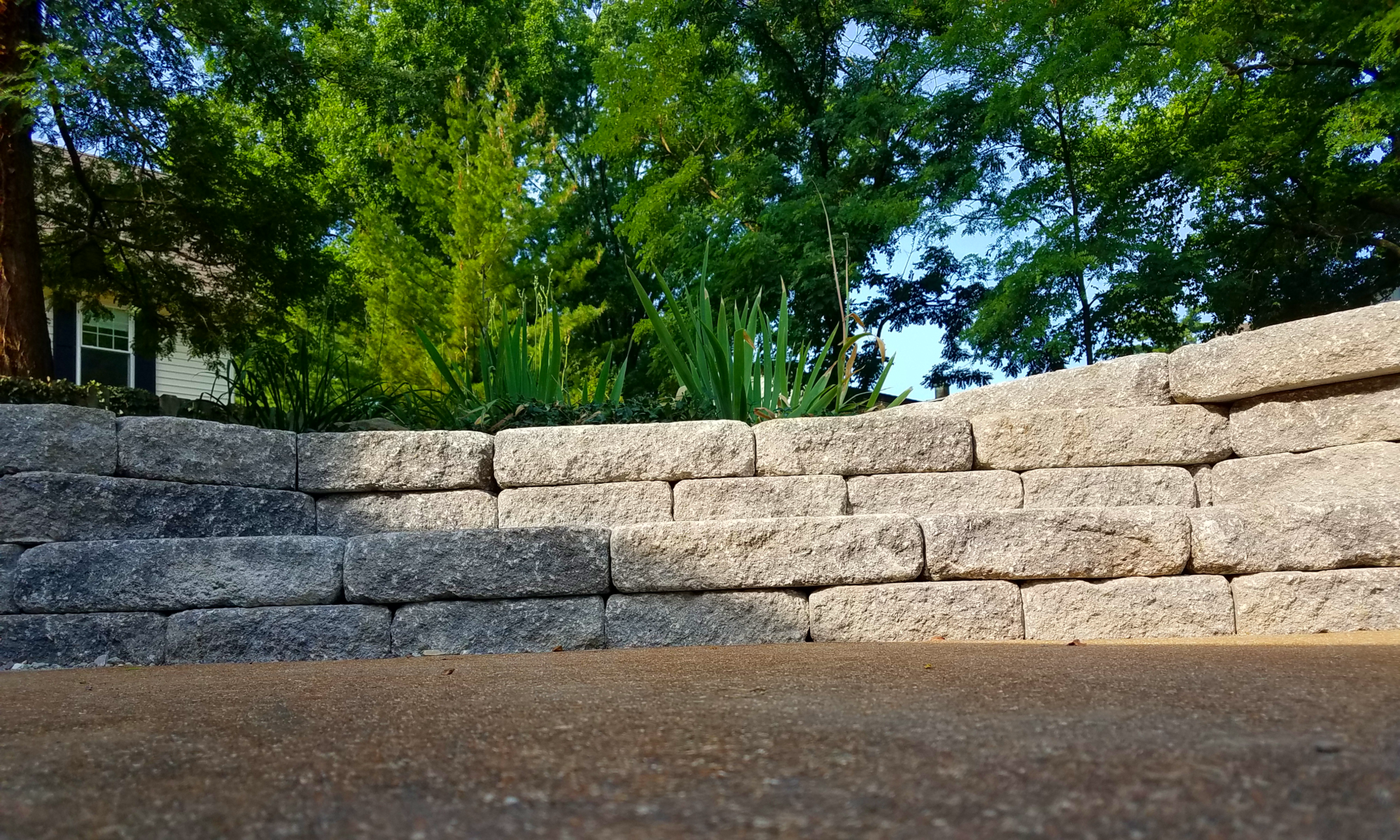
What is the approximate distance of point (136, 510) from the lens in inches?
200

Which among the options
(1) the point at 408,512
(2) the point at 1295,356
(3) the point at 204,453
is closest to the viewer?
(2) the point at 1295,356

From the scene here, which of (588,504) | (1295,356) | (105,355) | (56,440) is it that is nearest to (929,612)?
Answer: (588,504)

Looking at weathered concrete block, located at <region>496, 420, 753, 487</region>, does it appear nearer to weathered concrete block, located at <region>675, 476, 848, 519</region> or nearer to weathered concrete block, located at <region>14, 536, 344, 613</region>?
weathered concrete block, located at <region>675, 476, 848, 519</region>

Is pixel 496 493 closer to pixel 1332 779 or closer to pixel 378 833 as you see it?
pixel 378 833

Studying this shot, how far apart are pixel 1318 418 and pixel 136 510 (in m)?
5.98

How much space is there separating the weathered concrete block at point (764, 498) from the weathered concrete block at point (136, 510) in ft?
6.98

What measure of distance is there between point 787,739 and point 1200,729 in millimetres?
803

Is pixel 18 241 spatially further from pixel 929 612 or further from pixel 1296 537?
pixel 1296 537

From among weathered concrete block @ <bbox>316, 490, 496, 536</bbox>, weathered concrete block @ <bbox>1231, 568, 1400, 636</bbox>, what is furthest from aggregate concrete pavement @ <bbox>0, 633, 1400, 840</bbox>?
weathered concrete block @ <bbox>316, 490, 496, 536</bbox>

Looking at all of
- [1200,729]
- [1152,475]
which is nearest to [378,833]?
[1200,729]

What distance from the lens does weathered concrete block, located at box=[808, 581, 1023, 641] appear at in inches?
171

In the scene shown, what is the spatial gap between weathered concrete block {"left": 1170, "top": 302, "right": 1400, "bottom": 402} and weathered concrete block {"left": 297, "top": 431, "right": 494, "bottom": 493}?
12.4 ft

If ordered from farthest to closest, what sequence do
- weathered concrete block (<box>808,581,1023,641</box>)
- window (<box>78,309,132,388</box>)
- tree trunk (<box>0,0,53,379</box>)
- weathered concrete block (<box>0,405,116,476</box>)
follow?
window (<box>78,309,132,388</box>) < tree trunk (<box>0,0,53,379</box>) < weathered concrete block (<box>0,405,116,476</box>) < weathered concrete block (<box>808,581,1023,641</box>)

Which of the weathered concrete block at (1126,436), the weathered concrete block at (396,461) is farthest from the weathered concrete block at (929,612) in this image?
the weathered concrete block at (396,461)
